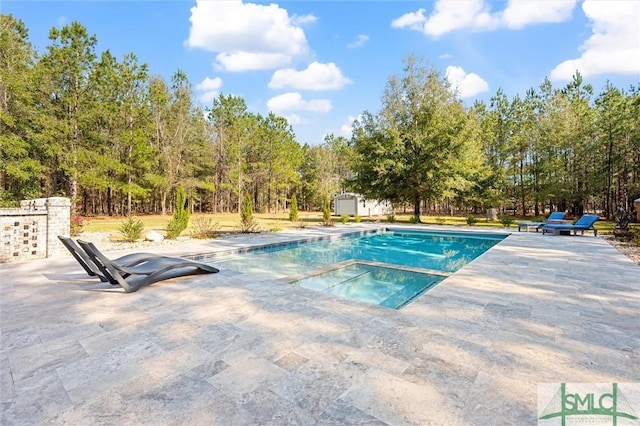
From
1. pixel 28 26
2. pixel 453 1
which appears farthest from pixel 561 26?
pixel 28 26

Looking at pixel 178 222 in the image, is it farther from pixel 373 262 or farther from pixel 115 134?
pixel 115 134

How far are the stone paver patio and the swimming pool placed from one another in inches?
42.2

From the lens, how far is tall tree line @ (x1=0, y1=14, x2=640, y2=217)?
54.4ft

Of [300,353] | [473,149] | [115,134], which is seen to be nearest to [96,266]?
[300,353]

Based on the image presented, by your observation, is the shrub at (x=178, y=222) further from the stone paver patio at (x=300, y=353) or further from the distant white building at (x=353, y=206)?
Answer: the distant white building at (x=353, y=206)

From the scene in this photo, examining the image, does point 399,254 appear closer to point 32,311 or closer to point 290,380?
point 290,380

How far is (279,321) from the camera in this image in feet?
9.92

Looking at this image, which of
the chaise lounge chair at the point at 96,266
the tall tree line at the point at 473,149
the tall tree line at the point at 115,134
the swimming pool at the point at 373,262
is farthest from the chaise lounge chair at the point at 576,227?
the tall tree line at the point at 115,134

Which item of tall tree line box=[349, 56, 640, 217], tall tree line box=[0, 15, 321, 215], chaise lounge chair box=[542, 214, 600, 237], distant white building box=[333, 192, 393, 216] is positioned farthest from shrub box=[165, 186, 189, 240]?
distant white building box=[333, 192, 393, 216]

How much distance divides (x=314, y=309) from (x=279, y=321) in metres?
0.51

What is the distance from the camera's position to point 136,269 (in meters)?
4.40

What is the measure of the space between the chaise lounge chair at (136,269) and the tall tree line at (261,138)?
37.7 feet

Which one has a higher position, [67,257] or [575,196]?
[575,196]

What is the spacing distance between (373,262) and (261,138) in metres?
26.9
